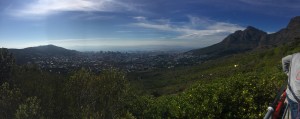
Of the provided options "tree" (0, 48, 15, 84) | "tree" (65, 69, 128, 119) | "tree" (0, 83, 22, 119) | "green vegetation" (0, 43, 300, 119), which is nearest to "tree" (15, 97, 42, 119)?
"green vegetation" (0, 43, 300, 119)

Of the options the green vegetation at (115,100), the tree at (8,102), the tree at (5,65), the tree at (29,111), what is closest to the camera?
the tree at (29,111)

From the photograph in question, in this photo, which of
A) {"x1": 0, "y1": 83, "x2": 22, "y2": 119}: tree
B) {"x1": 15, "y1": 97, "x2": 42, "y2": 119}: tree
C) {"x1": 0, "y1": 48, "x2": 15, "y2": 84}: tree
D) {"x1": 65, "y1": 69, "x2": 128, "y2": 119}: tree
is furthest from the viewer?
{"x1": 0, "y1": 48, "x2": 15, "y2": 84}: tree

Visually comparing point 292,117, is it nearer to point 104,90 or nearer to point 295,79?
point 295,79

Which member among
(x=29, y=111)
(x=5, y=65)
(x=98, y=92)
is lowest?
(x=29, y=111)

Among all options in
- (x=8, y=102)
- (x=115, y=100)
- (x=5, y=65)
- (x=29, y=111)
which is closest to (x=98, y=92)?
(x=115, y=100)

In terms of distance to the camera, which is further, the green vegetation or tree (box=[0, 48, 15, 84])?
tree (box=[0, 48, 15, 84])

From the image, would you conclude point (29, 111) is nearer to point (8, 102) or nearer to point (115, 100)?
point (8, 102)

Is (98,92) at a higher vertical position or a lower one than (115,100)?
higher

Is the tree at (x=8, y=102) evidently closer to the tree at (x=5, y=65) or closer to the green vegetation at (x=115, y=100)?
the green vegetation at (x=115, y=100)

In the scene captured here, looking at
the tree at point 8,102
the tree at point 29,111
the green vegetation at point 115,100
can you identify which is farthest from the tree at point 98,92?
the tree at point 8,102

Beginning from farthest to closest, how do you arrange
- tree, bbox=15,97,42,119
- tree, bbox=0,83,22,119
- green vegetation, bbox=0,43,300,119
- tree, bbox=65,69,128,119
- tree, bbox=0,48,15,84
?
tree, bbox=0,48,15,84 → tree, bbox=0,83,22,119 → tree, bbox=65,69,128,119 → green vegetation, bbox=0,43,300,119 → tree, bbox=15,97,42,119

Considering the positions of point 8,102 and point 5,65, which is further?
point 5,65

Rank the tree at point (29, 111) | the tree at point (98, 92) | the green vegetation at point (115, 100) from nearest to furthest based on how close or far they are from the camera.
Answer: the tree at point (29, 111), the green vegetation at point (115, 100), the tree at point (98, 92)

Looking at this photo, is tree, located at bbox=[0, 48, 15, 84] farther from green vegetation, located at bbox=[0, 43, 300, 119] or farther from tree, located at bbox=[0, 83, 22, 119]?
tree, located at bbox=[0, 83, 22, 119]
